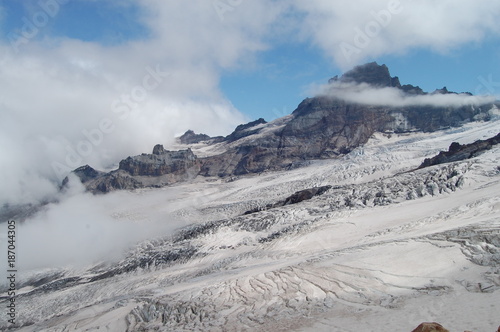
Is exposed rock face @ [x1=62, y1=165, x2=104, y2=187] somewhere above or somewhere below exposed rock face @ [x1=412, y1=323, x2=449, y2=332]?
above

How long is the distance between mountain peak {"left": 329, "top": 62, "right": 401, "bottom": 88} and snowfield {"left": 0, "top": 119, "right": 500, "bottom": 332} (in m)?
125

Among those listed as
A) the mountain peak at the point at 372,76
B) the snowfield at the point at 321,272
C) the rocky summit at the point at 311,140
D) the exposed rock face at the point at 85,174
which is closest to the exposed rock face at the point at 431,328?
the snowfield at the point at 321,272

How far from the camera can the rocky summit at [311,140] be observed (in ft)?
449

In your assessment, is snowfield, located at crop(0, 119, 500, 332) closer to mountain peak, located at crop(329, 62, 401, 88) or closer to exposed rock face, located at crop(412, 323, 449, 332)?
exposed rock face, located at crop(412, 323, 449, 332)

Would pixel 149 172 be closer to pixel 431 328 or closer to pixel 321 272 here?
pixel 321 272

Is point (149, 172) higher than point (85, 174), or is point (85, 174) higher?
point (85, 174)

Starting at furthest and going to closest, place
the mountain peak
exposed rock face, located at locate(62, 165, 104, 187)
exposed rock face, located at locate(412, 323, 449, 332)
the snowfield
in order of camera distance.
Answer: the mountain peak → exposed rock face, located at locate(62, 165, 104, 187) → the snowfield → exposed rock face, located at locate(412, 323, 449, 332)

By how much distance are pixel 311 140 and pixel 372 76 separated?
46.5m

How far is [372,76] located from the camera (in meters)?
166

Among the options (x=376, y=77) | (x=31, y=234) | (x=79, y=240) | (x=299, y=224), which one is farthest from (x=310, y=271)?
(x=376, y=77)

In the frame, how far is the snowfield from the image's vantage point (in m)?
14.6

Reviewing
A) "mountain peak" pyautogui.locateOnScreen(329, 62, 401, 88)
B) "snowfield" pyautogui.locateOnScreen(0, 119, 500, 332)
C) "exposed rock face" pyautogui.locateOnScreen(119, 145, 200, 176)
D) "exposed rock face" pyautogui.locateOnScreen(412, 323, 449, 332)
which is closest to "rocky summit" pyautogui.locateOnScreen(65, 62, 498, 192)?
"exposed rock face" pyautogui.locateOnScreen(119, 145, 200, 176)

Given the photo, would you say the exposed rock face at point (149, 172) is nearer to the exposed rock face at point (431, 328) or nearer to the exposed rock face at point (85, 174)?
the exposed rock face at point (85, 174)

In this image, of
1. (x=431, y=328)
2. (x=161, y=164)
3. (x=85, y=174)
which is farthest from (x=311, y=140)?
(x=431, y=328)
